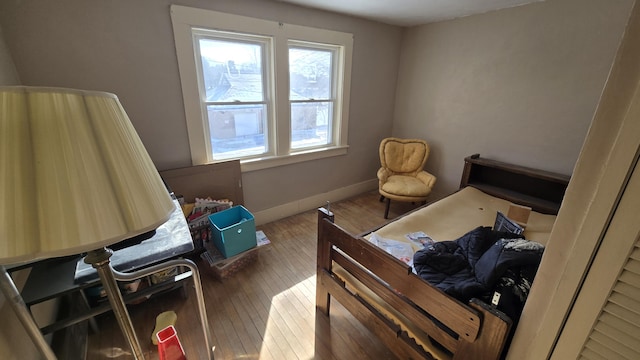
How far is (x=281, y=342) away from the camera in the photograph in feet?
4.87

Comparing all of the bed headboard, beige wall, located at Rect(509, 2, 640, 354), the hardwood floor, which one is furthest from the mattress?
beige wall, located at Rect(509, 2, 640, 354)

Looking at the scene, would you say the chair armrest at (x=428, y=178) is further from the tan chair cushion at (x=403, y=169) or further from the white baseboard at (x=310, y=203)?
the white baseboard at (x=310, y=203)

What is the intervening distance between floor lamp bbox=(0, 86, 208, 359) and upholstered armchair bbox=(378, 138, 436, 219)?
8.66 feet

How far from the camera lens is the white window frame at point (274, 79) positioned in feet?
6.31

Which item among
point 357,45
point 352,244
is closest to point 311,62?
point 357,45

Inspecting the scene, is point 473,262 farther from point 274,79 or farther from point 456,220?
point 274,79

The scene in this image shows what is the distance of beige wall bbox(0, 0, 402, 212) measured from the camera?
1.50 metres

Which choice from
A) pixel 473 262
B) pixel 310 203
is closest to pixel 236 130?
pixel 310 203

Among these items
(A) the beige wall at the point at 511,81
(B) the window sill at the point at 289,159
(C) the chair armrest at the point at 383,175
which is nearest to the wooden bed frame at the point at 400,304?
(B) the window sill at the point at 289,159

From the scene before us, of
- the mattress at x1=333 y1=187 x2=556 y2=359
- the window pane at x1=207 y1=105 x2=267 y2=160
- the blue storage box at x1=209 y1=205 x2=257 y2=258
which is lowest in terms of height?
the blue storage box at x1=209 y1=205 x2=257 y2=258

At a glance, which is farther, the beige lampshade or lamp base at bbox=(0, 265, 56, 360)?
lamp base at bbox=(0, 265, 56, 360)

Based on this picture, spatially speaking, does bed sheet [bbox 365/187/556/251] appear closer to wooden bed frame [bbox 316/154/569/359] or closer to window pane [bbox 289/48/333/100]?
wooden bed frame [bbox 316/154/569/359]

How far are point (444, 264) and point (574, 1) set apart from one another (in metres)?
2.49

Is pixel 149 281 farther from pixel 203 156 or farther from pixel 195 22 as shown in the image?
pixel 195 22
